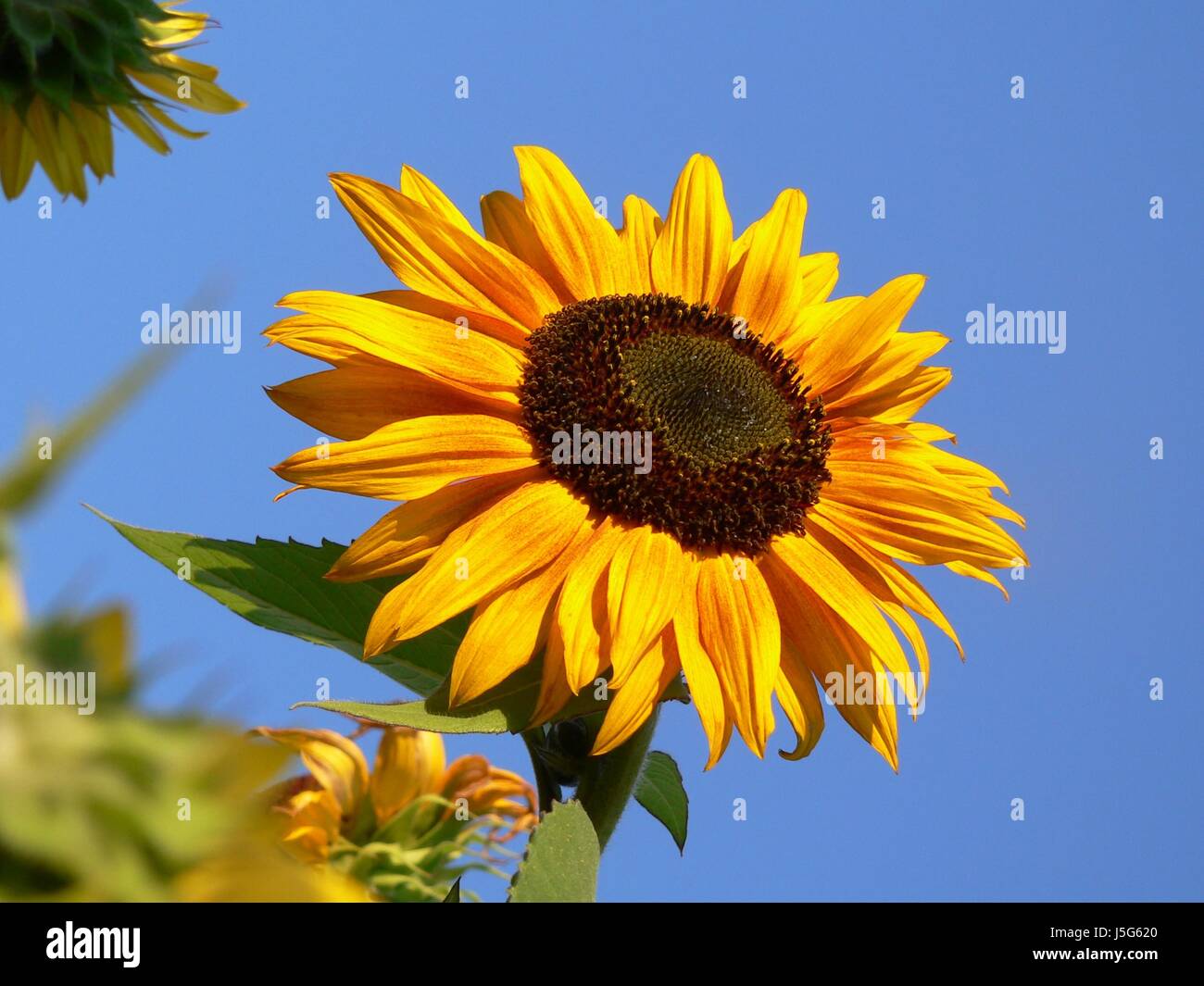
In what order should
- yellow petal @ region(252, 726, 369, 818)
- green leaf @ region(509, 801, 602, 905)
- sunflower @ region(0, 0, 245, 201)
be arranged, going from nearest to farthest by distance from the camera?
green leaf @ region(509, 801, 602, 905) → sunflower @ region(0, 0, 245, 201) → yellow petal @ region(252, 726, 369, 818)

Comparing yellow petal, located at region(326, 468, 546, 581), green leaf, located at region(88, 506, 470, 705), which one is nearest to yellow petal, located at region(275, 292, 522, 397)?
yellow petal, located at region(326, 468, 546, 581)

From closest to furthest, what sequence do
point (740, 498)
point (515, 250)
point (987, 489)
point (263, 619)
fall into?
point (263, 619)
point (740, 498)
point (515, 250)
point (987, 489)

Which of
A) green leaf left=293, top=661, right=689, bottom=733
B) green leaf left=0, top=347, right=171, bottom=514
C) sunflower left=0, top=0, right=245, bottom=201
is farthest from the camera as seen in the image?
sunflower left=0, top=0, right=245, bottom=201

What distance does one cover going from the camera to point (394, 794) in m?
2.44

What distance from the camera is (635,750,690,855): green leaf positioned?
162cm

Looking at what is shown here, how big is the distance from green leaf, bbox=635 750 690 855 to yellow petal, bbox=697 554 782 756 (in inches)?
7.7

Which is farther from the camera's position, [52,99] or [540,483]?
[52,99]

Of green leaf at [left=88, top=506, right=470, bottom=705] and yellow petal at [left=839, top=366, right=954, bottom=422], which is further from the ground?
yellow petal at [left=839, top=366, right=954, bottom=422]

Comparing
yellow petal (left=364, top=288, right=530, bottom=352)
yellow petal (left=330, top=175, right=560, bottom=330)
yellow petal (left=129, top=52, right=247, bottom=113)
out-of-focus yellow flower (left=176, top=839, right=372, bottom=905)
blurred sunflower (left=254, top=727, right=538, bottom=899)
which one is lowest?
blurred sunflower (left=254, top=727, right=538, bottom=899)

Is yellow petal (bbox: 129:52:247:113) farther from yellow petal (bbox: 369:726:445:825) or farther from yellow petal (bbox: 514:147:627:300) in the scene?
yellow petal (bbox: 369:726:445:825)

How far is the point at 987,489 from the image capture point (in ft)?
6.50
